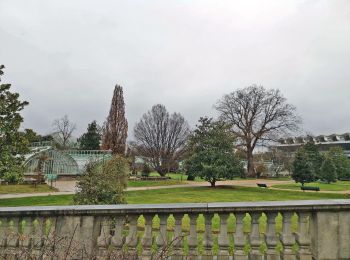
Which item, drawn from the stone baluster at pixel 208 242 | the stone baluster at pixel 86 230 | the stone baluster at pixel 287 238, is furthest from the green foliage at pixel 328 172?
the stone baluster at pixel 86 230

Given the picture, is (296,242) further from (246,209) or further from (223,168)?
(223,168)

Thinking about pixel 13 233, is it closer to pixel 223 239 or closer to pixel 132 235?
pixel 132 235

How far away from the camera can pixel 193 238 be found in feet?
13.7

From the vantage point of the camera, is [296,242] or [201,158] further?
[201,158]

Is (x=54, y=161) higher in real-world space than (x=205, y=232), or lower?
higher

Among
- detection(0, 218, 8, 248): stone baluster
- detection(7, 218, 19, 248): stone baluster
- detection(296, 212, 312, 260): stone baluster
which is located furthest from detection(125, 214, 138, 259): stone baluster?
detection(296, 212, 312, 260): stone baluster

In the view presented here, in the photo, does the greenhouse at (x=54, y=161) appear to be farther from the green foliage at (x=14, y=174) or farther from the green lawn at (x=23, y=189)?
the green foliage at (x=14, y=174)

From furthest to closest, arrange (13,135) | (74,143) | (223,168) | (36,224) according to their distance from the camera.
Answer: (74,143), (223,168), (13,135), (36,224)

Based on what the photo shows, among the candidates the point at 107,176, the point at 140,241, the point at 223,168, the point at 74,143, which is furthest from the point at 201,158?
the point at 74,143

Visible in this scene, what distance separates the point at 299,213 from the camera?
13.6ft

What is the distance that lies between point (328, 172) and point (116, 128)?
33.1 m

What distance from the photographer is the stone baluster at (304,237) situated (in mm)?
4066

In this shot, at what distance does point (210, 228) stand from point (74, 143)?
69.0 m

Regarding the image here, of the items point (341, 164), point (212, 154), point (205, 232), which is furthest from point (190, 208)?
point (341, 164)
